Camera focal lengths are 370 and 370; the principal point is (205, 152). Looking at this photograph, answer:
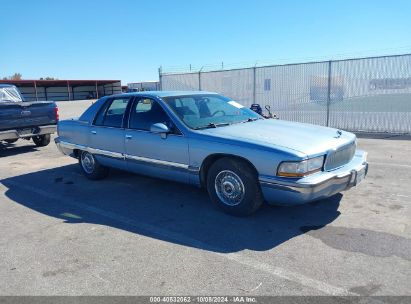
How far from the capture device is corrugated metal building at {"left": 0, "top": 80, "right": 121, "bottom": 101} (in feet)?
160

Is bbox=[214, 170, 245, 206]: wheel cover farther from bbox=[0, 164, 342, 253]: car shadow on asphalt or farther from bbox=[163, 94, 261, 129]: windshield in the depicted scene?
bbox=[163, 94, 261, 129]: windshield

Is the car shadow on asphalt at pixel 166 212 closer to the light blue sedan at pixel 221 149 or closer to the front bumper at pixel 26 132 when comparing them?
the light blue sedan at pixel 221 149

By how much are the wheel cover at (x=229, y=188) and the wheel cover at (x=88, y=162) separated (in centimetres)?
287

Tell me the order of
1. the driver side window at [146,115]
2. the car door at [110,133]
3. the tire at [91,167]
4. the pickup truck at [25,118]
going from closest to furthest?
the driver side window at [146,115] → the car door at [110,133] → the tire at [91,167] → the pickup truck at [25,118]

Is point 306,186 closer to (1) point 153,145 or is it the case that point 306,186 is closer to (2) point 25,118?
(1) point 153,145

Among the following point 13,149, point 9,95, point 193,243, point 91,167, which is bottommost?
point 193,243

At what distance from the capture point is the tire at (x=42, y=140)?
11.0 metres

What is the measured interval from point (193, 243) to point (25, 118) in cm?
758

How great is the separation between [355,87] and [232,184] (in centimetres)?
960

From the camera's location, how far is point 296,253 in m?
3.67

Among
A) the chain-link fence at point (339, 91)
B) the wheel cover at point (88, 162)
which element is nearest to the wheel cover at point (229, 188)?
the wheel cover at point (88, 162)

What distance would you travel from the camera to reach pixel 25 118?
970 cm

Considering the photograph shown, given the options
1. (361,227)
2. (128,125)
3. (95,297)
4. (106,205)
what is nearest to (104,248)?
(95,297)

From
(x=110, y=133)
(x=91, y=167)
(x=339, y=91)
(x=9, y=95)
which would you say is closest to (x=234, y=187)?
(x=110, y=133)
